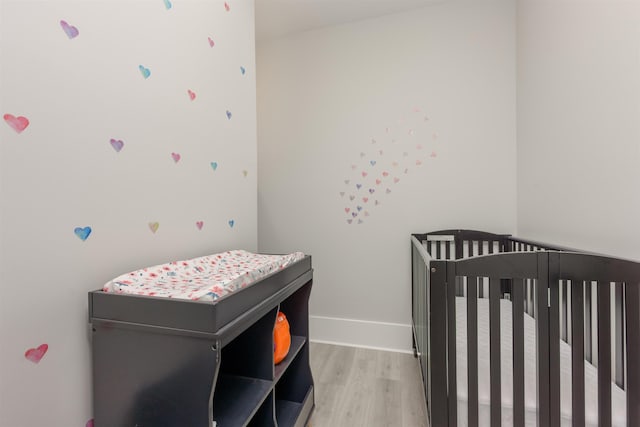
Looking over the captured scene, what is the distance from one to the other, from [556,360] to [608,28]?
49.0 inches

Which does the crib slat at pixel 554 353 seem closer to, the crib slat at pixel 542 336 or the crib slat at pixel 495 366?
Answer: the crib slat at pixel 542 336

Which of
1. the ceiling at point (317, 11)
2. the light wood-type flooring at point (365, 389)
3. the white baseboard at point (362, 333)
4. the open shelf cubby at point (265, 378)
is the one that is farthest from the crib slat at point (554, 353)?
the ceiling at point (317, 11)

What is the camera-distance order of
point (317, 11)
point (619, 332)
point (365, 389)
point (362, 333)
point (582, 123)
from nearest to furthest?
point (619, 332) → point (582, 123) → point (365, 389) → point (317, 11) → point (362, 333)

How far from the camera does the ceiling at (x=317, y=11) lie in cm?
214

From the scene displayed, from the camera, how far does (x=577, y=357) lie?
91 centimetres

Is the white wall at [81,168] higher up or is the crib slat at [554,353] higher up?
the white wall at [81,168]

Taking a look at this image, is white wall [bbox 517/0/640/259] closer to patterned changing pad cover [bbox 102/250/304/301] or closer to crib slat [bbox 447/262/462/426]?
crib slat [bbox 447/262/462/426]

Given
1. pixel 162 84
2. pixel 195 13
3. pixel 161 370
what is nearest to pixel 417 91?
pixel 195 13

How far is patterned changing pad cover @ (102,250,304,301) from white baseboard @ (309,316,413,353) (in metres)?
1.33

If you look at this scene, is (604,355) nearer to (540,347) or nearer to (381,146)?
(540,347)

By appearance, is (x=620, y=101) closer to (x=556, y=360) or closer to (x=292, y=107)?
(x=556, y=360)

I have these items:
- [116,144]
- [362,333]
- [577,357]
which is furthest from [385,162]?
[116,144]

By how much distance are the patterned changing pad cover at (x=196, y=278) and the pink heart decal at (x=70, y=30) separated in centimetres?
67

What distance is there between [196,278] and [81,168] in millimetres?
452
